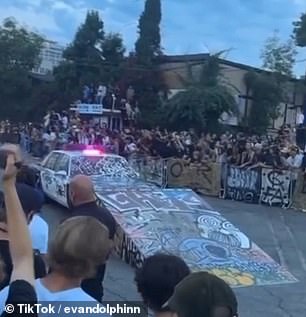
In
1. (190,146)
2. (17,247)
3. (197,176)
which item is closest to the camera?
(17,247)

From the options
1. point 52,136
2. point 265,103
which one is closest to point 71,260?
point 52,136

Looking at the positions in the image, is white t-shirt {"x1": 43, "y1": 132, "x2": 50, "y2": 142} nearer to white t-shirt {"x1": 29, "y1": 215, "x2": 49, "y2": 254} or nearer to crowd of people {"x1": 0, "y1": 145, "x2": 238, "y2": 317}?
white t-shirt {"x1": 29, "y1": 215, "x2": 49, "y2": 254}

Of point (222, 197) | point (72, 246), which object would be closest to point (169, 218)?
point (72, 246)

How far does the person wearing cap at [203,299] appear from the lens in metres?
2.58

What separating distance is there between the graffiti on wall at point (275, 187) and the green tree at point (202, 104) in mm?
21463

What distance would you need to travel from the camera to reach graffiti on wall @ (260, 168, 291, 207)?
20.0 metres

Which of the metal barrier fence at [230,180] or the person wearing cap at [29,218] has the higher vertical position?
the person wearing cap at [29,218]

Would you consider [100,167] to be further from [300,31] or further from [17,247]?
[300,31]

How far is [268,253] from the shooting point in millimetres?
12375

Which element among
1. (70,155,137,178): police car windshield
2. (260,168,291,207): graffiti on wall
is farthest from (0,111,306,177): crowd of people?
(70,155,137,178): police car windshield

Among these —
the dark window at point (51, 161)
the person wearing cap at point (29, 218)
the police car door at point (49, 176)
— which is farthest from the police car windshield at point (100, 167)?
the person wearing cap at point (29, 218)

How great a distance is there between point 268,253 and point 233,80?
4099 cm

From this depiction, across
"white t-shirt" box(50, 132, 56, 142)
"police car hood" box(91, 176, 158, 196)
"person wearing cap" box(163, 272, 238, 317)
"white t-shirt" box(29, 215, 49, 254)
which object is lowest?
"white t-shirt" box(50, 132, 56, 142)

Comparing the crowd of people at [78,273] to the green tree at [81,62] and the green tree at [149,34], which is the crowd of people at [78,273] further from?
the green tree at [81,62]
